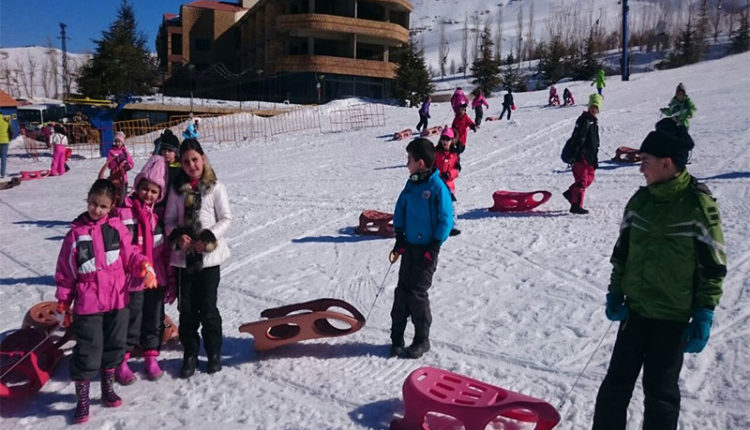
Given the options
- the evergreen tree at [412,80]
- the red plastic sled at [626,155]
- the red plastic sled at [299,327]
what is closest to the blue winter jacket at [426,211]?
the red plastic sled at [299,327]

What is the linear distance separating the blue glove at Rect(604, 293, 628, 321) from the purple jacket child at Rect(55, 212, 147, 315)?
3.17 metres

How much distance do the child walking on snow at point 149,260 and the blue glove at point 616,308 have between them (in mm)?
→ 3059

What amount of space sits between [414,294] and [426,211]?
0.70 m

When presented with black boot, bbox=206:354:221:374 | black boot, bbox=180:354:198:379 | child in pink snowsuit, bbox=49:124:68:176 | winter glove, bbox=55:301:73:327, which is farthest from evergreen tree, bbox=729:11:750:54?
winter glove, bbox=55:301:73:327

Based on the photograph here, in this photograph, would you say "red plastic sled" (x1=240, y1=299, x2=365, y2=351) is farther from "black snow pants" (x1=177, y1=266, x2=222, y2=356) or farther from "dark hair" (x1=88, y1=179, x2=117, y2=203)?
"dark hair" (x1=88, y1=179, x2=117, y2=203)

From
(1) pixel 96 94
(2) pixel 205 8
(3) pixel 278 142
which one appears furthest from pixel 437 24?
(3) pixel 278 142

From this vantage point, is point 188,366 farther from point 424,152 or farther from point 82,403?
point 424,152

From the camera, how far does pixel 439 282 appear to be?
635cm

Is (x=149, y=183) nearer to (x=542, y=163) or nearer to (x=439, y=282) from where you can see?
(x=439, y=282)

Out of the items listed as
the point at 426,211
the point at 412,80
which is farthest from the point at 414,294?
the point at 412,80

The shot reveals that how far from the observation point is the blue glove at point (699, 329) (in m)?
2.65

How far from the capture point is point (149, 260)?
3977 mm

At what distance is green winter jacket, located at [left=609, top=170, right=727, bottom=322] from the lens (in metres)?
2.66

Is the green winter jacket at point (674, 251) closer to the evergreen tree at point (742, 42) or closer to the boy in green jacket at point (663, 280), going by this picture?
the boy in green jacket at point (663, 280)
